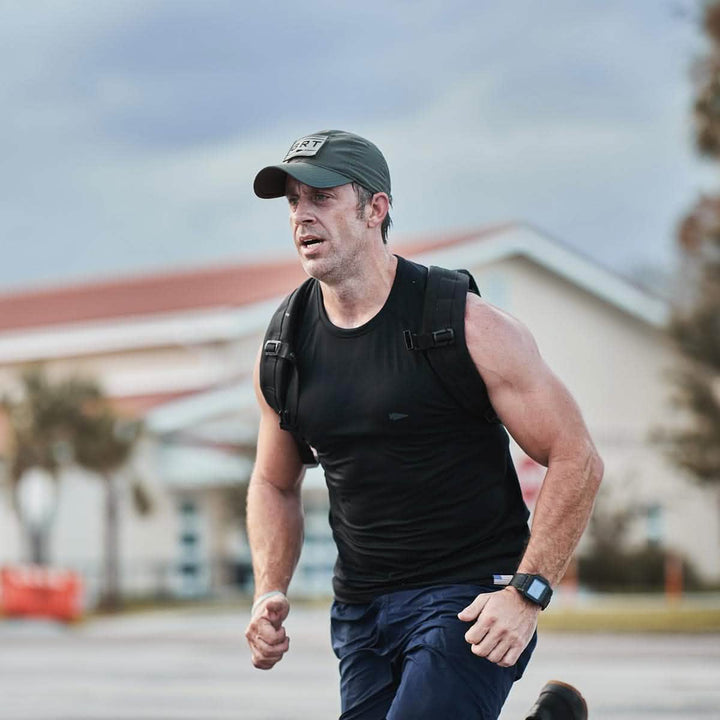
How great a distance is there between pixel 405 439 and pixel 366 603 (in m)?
0.47

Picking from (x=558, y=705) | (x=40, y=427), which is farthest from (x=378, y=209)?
(x=40, y=427)

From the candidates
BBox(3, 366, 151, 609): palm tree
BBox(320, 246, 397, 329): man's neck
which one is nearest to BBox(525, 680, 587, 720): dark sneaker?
BBox(320, 246, 397, 329): man's neck

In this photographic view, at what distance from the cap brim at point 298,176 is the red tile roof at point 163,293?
1428 inches

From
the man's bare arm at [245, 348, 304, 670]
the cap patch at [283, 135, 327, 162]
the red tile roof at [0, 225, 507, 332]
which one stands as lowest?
the man's bare arm at [245, 348, 304, 670]

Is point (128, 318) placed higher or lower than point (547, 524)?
higher

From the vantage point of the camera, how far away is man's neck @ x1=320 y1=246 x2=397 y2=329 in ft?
15.0

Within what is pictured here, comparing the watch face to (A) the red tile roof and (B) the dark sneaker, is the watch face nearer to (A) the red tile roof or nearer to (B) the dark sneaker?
(B) the dark sneaker

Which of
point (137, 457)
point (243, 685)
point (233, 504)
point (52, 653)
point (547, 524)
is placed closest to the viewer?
point (547, 524)

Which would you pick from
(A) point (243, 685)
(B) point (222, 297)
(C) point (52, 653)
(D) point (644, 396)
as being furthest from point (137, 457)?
(A) point (243, 685)

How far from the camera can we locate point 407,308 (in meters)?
4.53

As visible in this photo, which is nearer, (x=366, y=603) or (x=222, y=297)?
(x=366, y=603)

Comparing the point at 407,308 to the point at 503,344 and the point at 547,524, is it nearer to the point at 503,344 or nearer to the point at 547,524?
the point at 503,344

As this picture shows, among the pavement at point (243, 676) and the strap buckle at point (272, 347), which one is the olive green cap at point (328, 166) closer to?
the strap buckle at point (272, 347)

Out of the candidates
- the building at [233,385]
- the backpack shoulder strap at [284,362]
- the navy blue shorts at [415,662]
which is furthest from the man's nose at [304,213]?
the building at [233,385]
